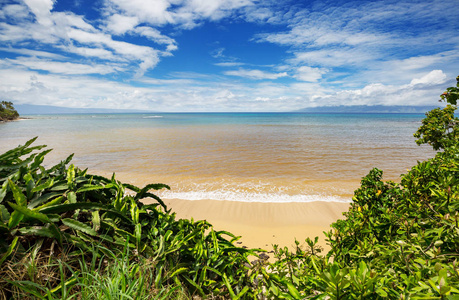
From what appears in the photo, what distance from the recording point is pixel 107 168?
11.4 meters

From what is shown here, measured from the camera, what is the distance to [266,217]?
645 cm

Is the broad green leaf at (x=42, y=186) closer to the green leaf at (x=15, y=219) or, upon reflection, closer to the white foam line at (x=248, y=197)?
the green leaf at (x=15, y=219)

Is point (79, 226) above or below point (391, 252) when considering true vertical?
above

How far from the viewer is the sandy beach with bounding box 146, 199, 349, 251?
213 inches

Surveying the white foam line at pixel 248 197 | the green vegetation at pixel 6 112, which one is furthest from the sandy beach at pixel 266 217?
the green vegetation at pixel 6 112

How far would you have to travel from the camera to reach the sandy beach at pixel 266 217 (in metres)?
5.42

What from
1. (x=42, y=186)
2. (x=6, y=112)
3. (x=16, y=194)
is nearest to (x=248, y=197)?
(x=42, y=186)

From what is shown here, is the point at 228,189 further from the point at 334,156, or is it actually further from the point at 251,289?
the point at 334,156

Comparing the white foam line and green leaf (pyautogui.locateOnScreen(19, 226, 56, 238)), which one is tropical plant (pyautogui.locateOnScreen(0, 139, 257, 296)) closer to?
green leaf (pyautogui.locateOnScreen(19, 226, 56, 238))

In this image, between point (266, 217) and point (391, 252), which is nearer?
point (391, 252)

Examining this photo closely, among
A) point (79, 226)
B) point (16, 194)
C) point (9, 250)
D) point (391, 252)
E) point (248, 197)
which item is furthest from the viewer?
point (248, 197)

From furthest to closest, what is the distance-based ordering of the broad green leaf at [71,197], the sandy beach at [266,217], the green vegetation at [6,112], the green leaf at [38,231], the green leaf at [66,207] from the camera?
the green vegetation at [6,112]
the sandy beach at [266,217]
the broad green leaf at [71,197]
the green leaf at [66,207]
the green leaf at [38,231]

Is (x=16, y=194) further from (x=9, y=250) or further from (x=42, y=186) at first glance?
(x=9, y=250)

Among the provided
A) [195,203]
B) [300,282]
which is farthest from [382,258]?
[195,203]
